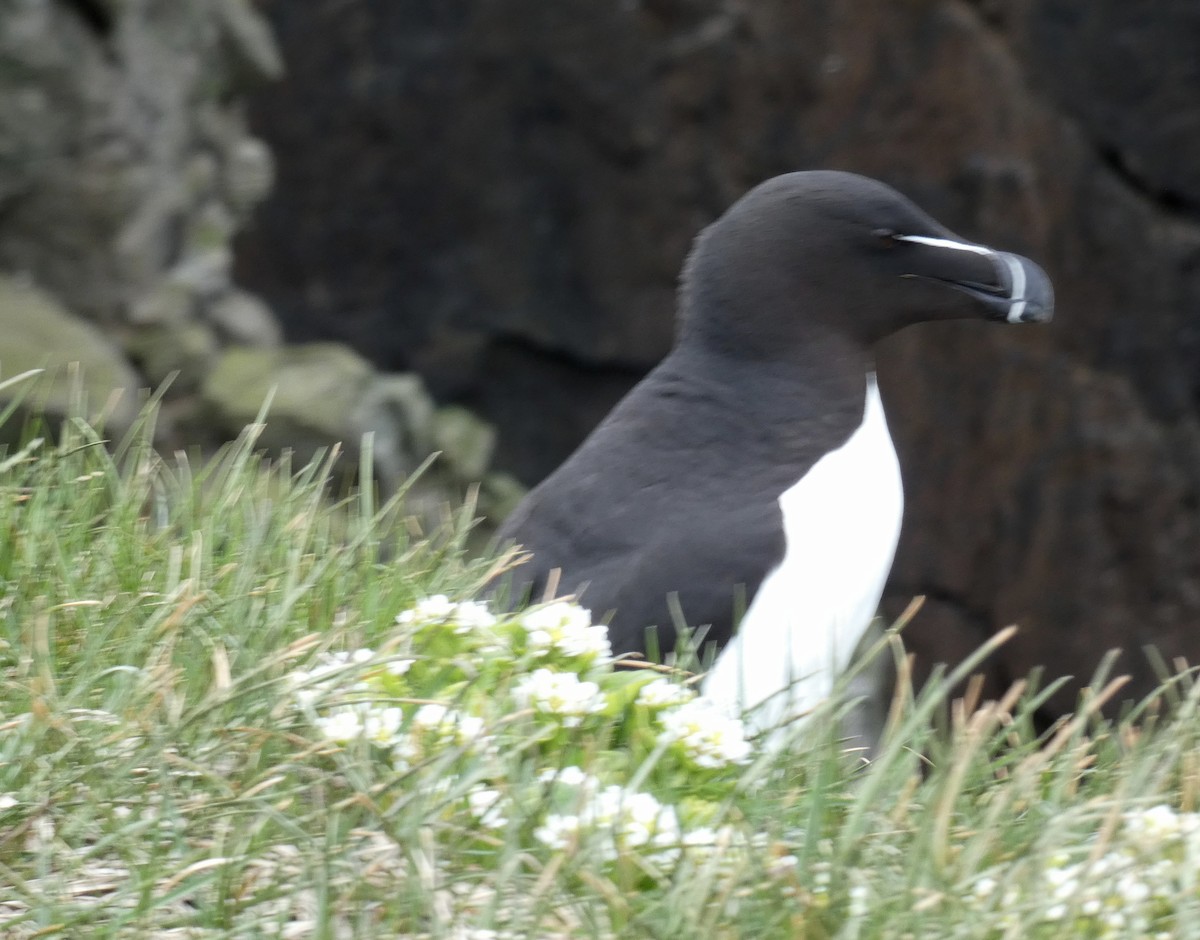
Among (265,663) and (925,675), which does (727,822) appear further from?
(925,675)

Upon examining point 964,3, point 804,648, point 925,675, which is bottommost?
point 925,675

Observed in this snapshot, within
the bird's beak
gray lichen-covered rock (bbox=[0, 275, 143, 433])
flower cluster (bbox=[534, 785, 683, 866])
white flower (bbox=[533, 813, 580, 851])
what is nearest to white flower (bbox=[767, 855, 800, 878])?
flower cluster (bbox=[534, 785, 683, 866])

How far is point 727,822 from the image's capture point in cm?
206

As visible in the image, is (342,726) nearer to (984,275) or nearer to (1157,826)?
(1157,826)

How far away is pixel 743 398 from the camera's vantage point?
3617 millimetres

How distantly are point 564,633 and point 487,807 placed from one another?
39 centimetres

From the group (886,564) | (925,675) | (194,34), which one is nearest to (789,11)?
(194,34)

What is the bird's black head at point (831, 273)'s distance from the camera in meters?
3.72

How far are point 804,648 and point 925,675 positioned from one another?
22.0 ft

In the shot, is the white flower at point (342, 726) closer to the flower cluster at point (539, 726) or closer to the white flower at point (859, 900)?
the flower cluster at point (539, 726)

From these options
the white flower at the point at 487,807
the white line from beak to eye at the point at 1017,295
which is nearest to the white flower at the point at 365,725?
the white flower at the point at 487,807

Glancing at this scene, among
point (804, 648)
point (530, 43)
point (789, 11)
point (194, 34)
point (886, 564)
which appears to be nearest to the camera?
point (804, 648)

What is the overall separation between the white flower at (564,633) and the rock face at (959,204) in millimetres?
7455

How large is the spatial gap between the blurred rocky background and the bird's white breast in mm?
5493
